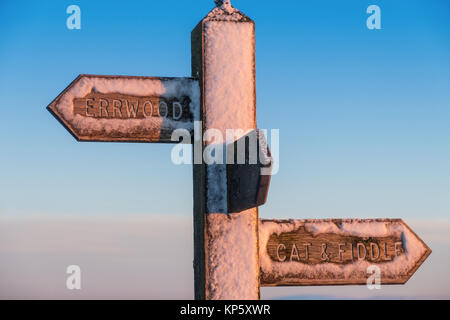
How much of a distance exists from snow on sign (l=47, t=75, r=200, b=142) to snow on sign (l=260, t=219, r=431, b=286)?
741 millimetres

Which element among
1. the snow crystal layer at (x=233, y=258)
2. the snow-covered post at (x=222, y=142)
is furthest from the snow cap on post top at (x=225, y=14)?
the snow crystal layer at (x=233, y=258)

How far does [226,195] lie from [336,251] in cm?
65

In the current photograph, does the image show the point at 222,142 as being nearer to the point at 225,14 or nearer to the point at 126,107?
the point at 126,107

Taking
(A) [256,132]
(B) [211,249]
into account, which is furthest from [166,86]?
(B) [211,249]

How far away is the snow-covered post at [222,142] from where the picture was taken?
2.99 meters

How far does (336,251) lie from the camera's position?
3.11m

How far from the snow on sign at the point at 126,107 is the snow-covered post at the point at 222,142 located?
11 cm

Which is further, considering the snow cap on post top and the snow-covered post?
the snow cap on post top

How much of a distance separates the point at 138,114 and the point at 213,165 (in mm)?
476

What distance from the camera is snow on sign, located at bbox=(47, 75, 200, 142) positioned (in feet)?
10.00

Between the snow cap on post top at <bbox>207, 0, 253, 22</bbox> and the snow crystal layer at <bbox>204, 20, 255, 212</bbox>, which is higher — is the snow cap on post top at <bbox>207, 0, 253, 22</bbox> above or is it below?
above

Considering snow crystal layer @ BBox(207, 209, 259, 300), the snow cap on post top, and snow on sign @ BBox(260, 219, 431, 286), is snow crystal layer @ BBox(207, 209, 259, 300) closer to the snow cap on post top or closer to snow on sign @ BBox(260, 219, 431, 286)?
snow on sign @ BBox(260, 219, 431, 286)

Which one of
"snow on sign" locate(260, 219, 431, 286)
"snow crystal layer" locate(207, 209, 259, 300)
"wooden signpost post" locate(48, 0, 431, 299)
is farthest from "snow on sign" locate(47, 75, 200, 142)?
"snow on sign" locate(260, 219, 431, 286)
